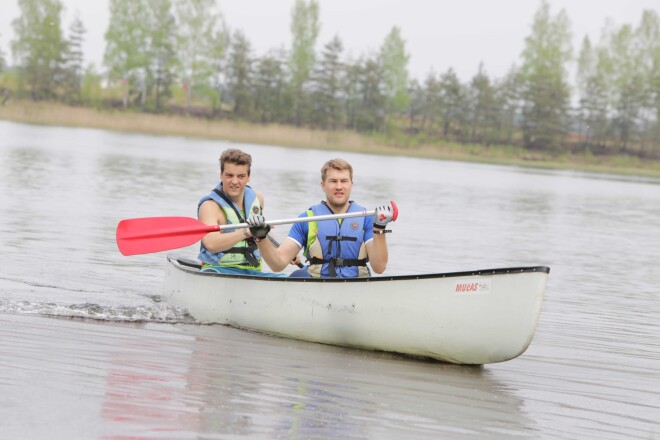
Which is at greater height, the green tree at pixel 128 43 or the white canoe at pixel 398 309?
the green tree at pixel 128 43

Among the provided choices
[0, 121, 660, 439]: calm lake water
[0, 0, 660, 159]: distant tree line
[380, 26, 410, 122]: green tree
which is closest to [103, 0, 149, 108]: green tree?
[0, 0, 660, 159]: distant tree line

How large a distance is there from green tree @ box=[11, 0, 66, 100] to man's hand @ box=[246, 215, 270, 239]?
5920cm

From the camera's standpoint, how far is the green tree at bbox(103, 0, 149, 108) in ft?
213

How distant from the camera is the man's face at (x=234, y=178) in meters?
7.41

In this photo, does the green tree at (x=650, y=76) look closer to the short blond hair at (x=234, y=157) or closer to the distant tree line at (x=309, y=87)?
the distant tree line at (x=309, y=87)

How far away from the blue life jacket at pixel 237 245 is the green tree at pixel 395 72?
196 ft

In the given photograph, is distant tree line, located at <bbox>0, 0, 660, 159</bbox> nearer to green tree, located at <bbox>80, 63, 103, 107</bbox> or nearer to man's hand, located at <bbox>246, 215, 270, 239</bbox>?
green tree, located at <bbox>80, 63, 103, 107</bbox>

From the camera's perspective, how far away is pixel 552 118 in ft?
207

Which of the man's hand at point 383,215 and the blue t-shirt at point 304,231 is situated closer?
the man's hand at point 383,215

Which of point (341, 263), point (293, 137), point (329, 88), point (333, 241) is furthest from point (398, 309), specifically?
point (329, 88)

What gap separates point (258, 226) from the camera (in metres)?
6.77

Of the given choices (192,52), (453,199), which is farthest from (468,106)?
(453,199)

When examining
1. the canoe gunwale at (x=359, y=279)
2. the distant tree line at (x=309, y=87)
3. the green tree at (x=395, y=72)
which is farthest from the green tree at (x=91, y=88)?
the canoe gunwale at (x=359, y=279)

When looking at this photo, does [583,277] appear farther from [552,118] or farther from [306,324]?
[552,118]
